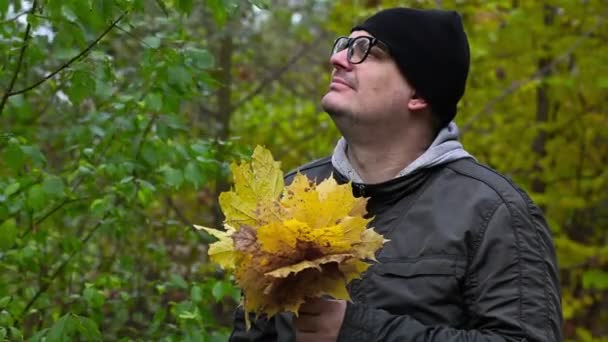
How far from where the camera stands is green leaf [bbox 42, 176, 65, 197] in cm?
357

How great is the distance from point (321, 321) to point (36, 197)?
153 centimetres

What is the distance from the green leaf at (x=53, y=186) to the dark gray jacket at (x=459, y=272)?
1.20 metres

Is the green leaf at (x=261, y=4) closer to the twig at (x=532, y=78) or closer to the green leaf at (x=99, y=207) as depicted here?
the green leaf at (x=99, y=207)

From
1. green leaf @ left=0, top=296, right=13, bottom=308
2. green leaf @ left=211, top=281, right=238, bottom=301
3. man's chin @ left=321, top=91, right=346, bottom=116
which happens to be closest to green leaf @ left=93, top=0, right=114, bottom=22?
man's chin @ left=321, top=91, right=346, bottom=116

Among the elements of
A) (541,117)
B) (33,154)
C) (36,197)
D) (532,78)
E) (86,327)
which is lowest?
(541,117)

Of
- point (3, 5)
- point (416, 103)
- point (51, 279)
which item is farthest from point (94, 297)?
point (416, 103)

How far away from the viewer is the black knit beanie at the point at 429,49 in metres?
2.91

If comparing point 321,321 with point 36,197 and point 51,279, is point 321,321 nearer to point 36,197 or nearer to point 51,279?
point 36,197

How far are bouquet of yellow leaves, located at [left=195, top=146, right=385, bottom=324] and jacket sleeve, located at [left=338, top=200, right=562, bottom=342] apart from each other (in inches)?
9.7

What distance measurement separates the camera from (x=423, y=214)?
8.88 feet

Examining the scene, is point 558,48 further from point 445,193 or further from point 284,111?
point 445,193

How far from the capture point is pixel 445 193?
2.73m

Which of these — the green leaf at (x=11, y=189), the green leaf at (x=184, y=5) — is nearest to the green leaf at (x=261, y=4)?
the green leaf at (x=184, y=5)

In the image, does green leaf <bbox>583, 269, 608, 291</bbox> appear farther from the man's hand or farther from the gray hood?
the man's hand
